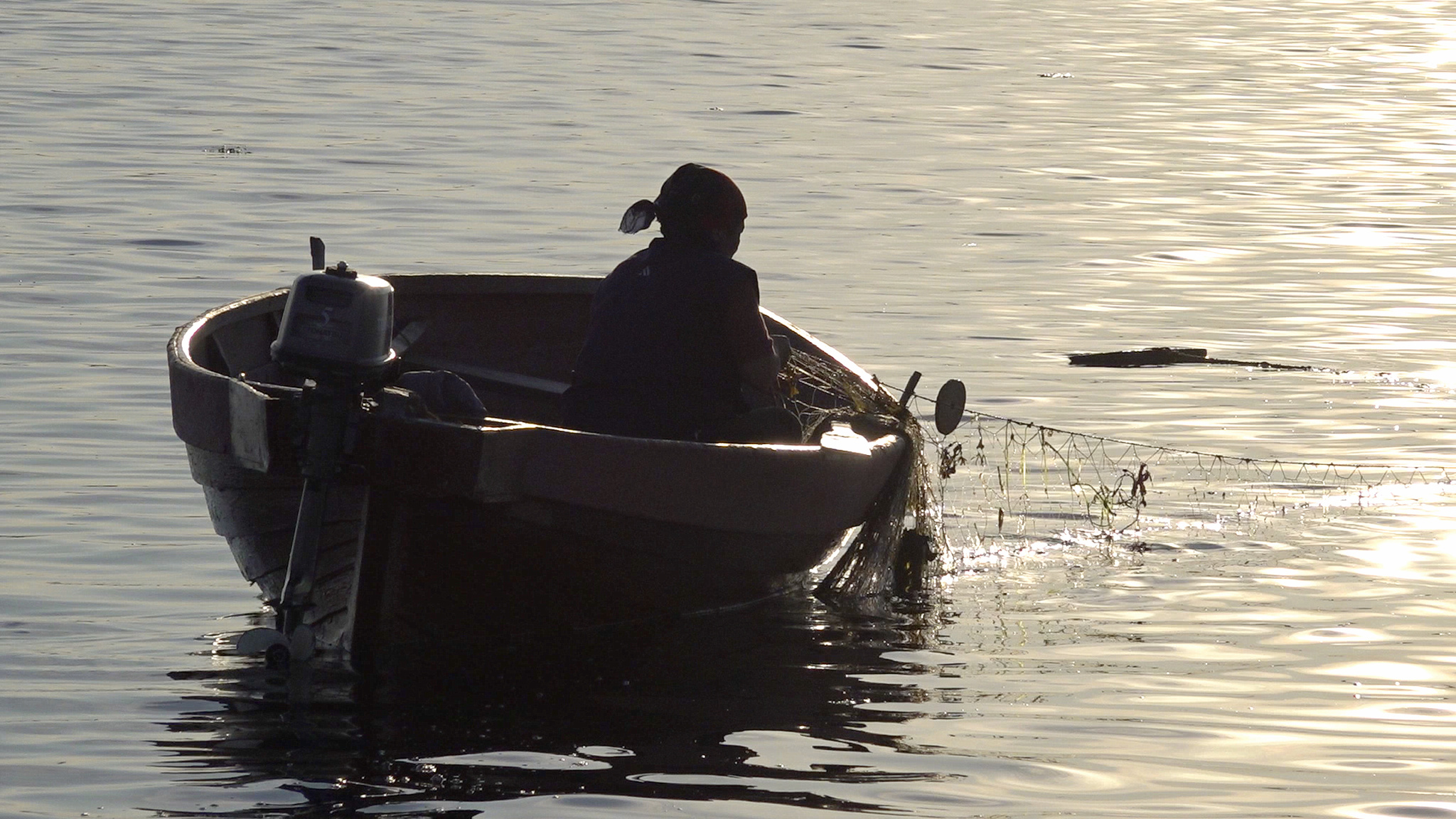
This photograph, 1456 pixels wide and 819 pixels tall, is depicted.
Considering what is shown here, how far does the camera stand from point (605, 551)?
7.55 meters

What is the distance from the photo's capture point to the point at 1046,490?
10844 millimetres

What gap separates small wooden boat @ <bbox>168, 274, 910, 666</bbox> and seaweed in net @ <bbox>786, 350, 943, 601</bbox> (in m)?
0.06

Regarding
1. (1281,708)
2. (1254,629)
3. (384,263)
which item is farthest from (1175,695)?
(384,263)

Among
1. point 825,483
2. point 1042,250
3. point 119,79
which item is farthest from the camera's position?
point 119,79

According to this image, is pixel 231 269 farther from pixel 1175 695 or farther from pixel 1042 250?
pixel 1175 695

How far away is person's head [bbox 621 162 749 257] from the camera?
8.00 metres

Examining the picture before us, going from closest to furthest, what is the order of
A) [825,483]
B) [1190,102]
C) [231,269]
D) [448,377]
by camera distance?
1. [448,377]
2. [825,483]
3. [231,269]
4. [1190,102]

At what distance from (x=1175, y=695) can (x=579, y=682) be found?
2033 mm

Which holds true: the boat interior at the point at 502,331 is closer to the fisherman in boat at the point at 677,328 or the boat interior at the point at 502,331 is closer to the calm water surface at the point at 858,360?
the calm water surface at the point at 858,360

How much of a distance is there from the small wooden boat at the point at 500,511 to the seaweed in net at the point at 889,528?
0.06m

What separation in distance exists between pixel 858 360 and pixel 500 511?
675cm

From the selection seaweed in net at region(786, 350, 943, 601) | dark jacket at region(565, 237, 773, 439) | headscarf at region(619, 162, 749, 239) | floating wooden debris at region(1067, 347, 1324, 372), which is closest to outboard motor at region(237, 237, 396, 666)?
dark jacket at region(565, 237, 773, 439)

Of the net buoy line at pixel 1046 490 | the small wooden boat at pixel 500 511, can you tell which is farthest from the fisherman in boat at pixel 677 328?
the net buoy line at pixel 1046 490

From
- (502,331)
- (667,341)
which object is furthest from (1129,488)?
(667,341)
